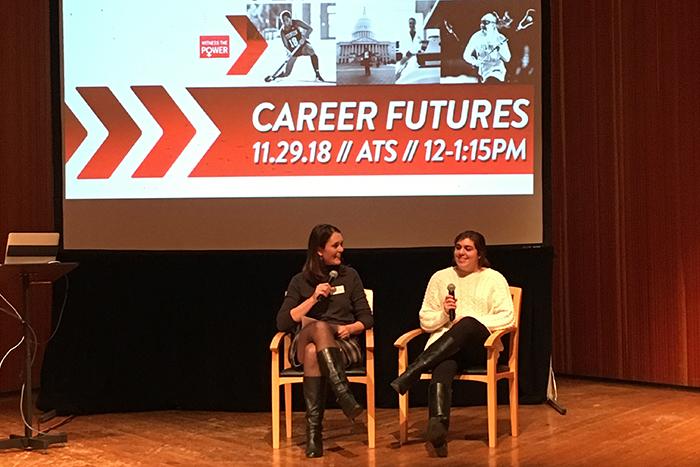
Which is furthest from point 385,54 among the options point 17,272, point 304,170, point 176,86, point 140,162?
point 17,272

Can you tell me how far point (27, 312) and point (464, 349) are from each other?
6.87 feet

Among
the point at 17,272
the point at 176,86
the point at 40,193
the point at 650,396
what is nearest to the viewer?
the point at 17,272

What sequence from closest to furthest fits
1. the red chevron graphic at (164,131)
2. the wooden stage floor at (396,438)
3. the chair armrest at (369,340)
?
the wooden stage floor at (396,438)
the chair armrest at (369,340)
the red chevron graphic at (164,131)

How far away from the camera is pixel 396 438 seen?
4711 millimetres

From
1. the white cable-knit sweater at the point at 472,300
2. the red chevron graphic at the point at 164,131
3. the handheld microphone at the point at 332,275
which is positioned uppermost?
the red chevron graphic at the point at 164,131

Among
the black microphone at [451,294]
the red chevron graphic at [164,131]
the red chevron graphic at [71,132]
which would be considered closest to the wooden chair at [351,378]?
the black microphone at [451,294]

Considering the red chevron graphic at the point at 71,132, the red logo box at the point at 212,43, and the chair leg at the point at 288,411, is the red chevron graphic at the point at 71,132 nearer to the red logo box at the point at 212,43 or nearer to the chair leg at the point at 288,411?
the red logo box at the point at 212,43

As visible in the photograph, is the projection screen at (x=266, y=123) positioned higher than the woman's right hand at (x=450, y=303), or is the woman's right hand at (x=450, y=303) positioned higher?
the projection screen at (x=266, y=123)

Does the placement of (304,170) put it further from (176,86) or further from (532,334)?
(532,334)

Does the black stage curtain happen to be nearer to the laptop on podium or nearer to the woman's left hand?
the woman's left hand

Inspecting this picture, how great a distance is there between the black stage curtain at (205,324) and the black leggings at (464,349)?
92 cm

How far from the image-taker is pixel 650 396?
19.0 feet

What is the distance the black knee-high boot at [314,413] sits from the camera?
4348 mm

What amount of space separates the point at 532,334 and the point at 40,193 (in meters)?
3.36
